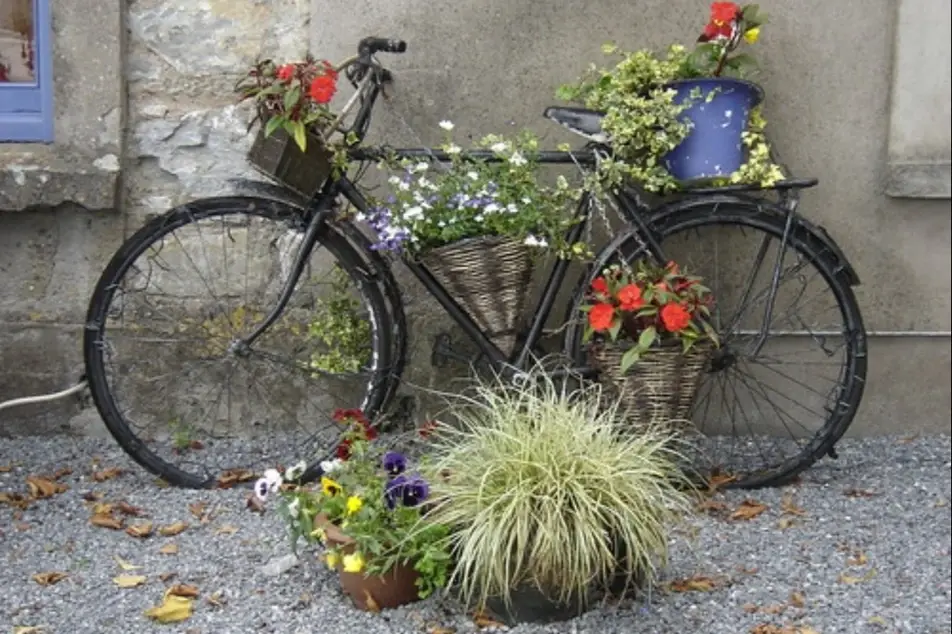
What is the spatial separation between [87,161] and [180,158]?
12.9 inches

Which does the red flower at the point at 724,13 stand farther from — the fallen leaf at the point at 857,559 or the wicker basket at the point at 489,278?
the fallen leaf at the point at 857,559

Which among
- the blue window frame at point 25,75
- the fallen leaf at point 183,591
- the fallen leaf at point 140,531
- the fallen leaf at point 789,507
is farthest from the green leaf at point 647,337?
the blue window frame at point 25,75

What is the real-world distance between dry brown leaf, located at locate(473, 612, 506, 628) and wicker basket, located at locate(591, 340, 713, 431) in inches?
39.7

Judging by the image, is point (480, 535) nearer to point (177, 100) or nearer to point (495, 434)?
point (495, 434)

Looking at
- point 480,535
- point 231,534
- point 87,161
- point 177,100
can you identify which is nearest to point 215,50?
point 177,100

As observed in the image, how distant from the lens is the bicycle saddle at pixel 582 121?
4730 mm

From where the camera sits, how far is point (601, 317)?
447cm

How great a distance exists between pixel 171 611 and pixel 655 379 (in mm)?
1684

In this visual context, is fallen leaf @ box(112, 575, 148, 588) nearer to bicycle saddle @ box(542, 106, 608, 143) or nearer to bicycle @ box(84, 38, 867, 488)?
bicycle @ box(84, 38, 867, 488)

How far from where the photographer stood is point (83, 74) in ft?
16.6

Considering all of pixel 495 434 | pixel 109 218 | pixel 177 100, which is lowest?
pixel 495 434

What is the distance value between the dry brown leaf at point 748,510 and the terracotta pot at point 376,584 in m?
1.31

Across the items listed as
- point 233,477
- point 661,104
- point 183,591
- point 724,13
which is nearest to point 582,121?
point 661,104

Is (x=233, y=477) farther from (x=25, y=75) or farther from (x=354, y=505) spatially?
(x=25, y=75)
